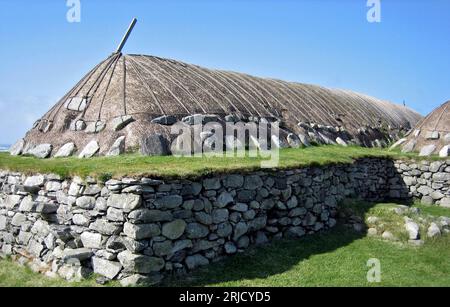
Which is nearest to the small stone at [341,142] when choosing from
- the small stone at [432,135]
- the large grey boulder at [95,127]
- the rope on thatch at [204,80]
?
the small stone at [432,135]

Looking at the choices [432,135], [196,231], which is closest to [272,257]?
[196,231]

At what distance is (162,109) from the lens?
39.4ft

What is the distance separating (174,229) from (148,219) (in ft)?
1.94

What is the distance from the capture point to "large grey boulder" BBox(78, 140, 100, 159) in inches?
417

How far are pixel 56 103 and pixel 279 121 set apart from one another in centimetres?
813

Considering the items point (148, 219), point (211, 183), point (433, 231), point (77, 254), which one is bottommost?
point (77, 254)

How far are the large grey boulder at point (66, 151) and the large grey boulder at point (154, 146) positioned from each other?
7.08 feet

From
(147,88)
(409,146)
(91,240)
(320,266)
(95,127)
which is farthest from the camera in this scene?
(409,146)

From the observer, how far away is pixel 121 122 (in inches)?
439

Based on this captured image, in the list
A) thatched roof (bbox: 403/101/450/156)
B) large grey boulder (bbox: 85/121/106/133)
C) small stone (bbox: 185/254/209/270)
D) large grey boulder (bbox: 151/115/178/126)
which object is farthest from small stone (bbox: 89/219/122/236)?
thatched roof (bbox: 403/101/450/156)

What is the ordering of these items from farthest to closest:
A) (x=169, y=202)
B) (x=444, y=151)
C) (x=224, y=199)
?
(x=444, y=151) → (x=224, y=199) → (x=169, y=202)

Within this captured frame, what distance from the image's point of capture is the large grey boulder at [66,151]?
11000 mm

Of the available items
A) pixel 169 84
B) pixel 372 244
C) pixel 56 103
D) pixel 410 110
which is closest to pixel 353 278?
pixel 372 244

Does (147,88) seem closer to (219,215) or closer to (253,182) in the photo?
(253,182)
